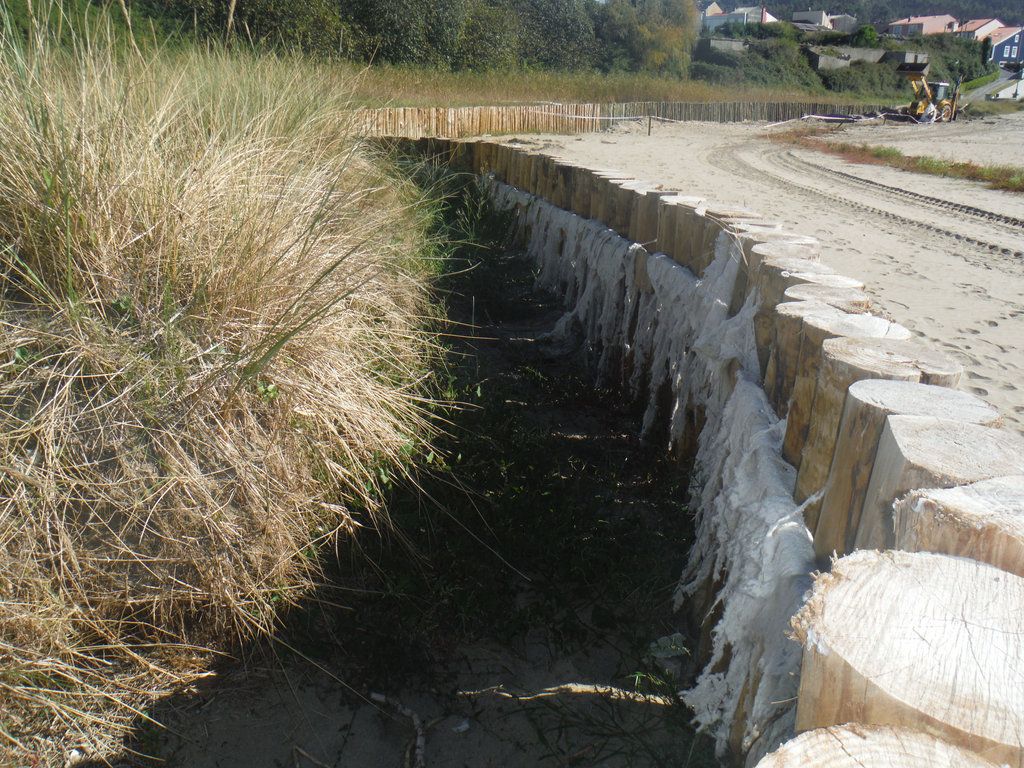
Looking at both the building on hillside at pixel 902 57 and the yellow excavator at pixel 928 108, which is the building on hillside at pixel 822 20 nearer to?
the building on hillside at pixel 902 57

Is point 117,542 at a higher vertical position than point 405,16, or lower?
lower

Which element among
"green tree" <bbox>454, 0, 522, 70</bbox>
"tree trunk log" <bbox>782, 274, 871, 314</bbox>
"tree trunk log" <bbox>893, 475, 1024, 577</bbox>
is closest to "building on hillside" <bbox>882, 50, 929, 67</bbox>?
"green tree" <bbox>454, 0, 522, 70</bbox>

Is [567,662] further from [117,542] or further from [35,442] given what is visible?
[35,442]

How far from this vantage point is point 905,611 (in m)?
1.07

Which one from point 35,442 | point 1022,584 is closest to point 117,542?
point 35,442

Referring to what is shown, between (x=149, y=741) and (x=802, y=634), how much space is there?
5.99 ft

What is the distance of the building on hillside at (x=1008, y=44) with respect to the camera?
294 ft

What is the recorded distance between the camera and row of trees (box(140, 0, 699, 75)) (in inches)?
771

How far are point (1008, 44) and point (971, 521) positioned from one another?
117950mm

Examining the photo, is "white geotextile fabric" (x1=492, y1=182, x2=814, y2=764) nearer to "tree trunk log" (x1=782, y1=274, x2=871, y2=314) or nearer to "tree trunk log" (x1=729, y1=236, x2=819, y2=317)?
"tree trunk log" (x1=729, y1=236, x2=819, y2=317)

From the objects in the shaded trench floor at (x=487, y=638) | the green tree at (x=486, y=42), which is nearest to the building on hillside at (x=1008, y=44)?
the green tree at (x=486, y=42)

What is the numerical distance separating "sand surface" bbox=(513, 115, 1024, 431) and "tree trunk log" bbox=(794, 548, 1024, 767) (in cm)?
229

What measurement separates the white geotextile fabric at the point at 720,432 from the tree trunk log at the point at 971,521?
401mm

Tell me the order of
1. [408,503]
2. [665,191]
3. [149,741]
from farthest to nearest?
1. [665,191]
2. [408,503]
3. [149,741]
